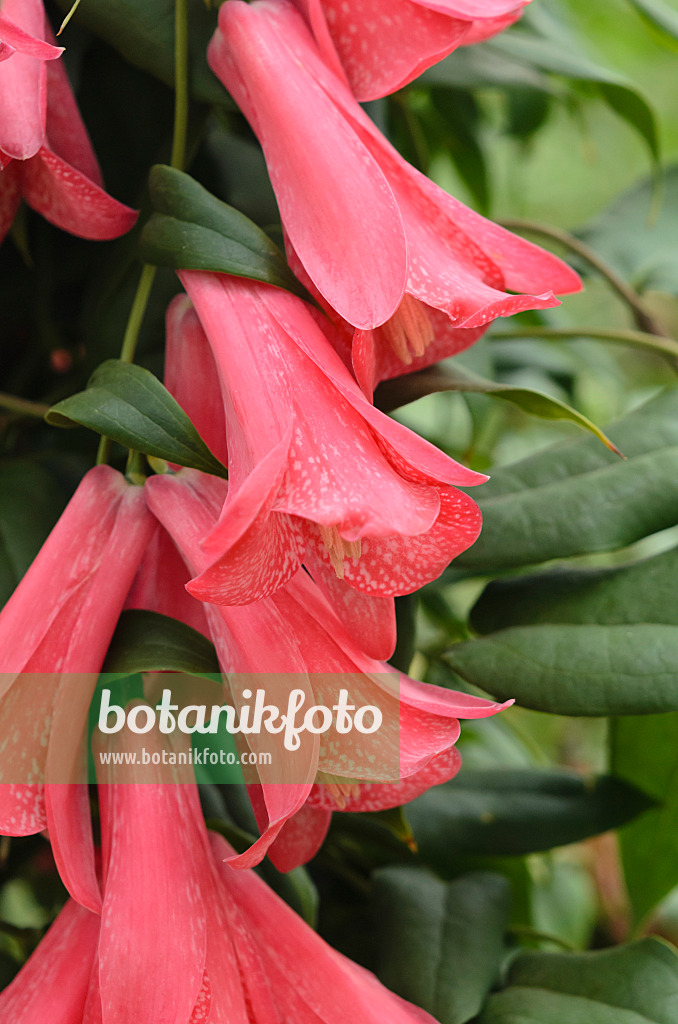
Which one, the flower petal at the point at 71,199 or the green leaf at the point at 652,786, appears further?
the green leaf at the point at 652,786

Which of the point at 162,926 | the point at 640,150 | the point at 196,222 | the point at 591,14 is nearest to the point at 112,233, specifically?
the point at 196,222

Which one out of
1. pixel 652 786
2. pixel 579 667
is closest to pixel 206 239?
pixel 579 667

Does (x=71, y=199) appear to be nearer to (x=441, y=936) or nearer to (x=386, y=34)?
(x=386, y=34)

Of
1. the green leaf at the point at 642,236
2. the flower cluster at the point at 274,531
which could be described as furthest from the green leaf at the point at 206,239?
the green leaf at the point at 642,236

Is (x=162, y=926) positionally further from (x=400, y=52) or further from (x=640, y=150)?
(x=640, y=150)

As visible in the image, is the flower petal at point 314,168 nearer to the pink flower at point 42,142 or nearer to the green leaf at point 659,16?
the pink flower at point 42,142

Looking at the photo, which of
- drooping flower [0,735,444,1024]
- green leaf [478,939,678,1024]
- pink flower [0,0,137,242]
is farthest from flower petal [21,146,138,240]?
green leaf [478,939,678,1024]
